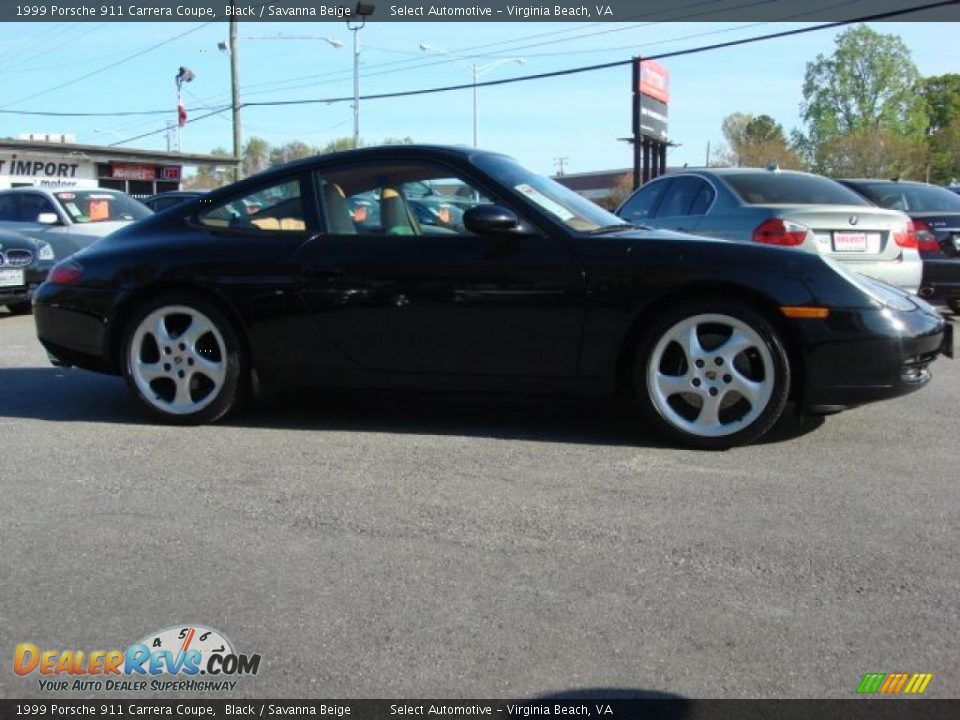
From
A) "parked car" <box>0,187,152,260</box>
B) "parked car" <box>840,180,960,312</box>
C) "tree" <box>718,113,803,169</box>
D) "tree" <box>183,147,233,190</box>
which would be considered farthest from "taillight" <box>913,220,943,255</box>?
"tree" <box>718,113,803,169</box>

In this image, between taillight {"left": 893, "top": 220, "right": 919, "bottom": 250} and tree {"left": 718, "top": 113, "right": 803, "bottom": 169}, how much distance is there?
62669mm

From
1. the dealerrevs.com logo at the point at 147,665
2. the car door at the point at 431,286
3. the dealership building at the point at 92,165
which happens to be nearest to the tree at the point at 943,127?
the dealership building at the point at 92,165

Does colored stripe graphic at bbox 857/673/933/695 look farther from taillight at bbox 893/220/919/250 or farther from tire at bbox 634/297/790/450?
taillight at bbox 893/220/919/250

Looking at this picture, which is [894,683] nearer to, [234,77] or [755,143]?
[234,77]

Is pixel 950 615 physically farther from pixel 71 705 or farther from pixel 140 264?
pixel 140 264

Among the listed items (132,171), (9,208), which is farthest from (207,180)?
(9,208)

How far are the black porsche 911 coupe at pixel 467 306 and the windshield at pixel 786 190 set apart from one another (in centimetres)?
308

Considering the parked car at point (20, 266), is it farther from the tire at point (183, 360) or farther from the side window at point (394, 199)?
the side window at point (394, 199)

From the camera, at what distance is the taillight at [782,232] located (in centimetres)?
731

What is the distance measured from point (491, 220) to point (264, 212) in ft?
4.30

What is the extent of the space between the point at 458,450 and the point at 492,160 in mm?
1546

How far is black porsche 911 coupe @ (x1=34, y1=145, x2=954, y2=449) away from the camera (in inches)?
174

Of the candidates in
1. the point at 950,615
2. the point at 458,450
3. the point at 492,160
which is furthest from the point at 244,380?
the point at 950,615

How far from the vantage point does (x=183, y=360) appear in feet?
16.5
